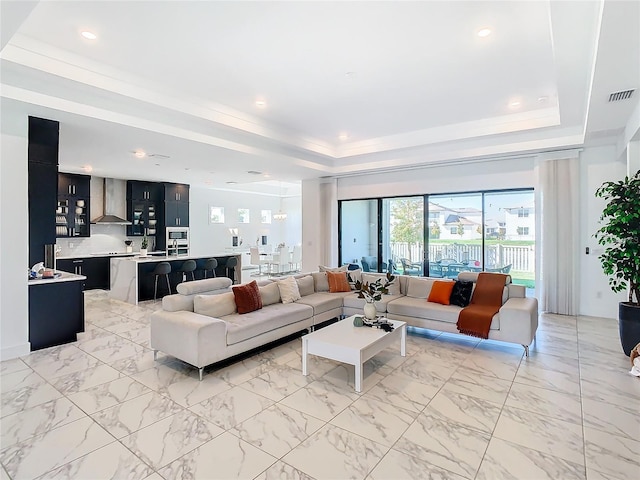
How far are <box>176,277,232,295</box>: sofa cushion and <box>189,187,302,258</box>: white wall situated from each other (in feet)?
25.2

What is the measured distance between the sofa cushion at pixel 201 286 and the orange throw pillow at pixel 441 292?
119 inches

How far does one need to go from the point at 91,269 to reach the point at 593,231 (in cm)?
1119

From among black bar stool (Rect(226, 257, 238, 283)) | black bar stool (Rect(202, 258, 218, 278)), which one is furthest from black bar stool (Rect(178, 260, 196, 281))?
black bar stool (Rect(226, 257, 238, 283))

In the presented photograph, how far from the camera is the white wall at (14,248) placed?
4.11m

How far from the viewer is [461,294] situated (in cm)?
498

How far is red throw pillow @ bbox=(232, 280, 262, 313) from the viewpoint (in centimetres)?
447

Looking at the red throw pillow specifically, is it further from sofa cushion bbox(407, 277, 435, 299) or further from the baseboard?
the baseboard

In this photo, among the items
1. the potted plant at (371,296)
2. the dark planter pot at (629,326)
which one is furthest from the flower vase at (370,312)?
the dark planter pot at (629,326)

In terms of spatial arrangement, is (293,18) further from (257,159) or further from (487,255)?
(487,255)

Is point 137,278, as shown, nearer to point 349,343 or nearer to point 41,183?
point 41,183

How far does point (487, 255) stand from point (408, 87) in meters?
4.11

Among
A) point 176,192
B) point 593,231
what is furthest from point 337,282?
point 176,192

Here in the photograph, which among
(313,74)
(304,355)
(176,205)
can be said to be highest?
(313,74)

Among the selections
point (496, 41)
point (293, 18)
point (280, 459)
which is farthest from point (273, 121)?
point (280, 459)
